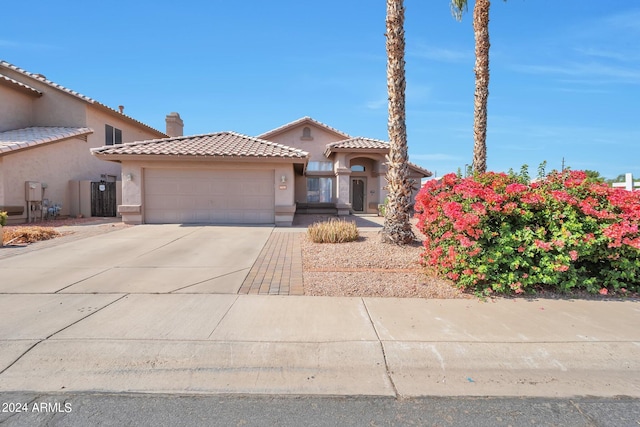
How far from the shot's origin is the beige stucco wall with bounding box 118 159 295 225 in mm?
13875

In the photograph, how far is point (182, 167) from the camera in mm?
14102

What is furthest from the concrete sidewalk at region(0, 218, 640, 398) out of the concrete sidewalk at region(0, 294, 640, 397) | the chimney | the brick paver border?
the chimney

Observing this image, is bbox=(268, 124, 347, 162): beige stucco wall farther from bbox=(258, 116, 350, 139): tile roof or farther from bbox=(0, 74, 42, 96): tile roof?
bbox=(0, 74, 42, 96): tile roof

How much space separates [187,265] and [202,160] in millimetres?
7850

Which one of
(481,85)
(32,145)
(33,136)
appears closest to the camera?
(481,85)

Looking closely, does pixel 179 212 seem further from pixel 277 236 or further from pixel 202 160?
pixel 277 236

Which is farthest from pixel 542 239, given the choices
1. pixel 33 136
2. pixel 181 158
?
pixel 33 136

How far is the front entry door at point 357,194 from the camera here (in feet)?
69.5

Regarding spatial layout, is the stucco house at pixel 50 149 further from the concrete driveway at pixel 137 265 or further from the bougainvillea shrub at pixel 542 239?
the bougainvillea shrub at pixel 542 239

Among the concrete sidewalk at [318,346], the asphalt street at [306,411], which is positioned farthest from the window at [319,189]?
the asphalt street at [306,411]

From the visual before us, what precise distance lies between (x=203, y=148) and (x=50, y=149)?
855cm

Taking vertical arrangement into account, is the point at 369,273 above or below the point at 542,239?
below

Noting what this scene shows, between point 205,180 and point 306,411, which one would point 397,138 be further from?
point 205,180

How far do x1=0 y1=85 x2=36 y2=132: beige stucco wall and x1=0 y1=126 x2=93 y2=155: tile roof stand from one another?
1.57 feet
